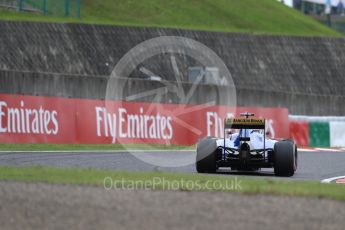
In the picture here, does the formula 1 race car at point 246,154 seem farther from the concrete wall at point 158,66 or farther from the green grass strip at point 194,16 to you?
the green grass strip at point 194,16

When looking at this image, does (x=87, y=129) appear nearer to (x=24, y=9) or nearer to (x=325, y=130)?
(x=325, y=130)

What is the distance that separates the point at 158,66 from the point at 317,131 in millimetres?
8357

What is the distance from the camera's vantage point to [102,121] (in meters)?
27.2

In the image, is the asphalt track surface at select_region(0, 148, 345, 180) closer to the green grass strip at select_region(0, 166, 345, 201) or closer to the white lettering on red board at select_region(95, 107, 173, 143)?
the green grass strip at select_region(0, 166, 345, 201)

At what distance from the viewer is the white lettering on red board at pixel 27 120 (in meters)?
24.9

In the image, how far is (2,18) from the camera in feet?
115

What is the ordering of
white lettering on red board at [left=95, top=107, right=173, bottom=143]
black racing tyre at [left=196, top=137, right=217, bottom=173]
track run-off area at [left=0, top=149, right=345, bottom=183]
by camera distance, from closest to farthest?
black racing tyre at [left=196, top=137, right=217, bottom=173] → track run-off area at [left=0, top=149, right=345, bottom=183] → white lettering on red board at [left=95, top=107, right=173, bottom=143]

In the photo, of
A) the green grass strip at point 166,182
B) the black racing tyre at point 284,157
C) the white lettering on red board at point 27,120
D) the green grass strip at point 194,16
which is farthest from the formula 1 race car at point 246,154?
the green grass strip at point 194,16

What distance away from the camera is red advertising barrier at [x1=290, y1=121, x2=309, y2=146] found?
33.3 m

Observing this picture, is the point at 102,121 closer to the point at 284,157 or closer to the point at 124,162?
the point at 124,162

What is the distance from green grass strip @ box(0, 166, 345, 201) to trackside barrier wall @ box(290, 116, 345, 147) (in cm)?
1840

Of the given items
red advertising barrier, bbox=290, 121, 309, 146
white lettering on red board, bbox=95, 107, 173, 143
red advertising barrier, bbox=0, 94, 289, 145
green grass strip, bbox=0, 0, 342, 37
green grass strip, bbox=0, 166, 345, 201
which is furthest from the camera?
green grass strip, bbox=0, 0, 342, 37

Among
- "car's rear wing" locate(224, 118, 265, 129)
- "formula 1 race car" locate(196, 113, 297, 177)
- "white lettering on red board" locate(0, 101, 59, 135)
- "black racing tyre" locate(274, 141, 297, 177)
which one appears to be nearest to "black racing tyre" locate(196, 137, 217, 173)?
"formula 1 race car" locate(196, 113, 297, 177)

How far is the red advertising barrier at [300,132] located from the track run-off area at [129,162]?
7870 millimetres
